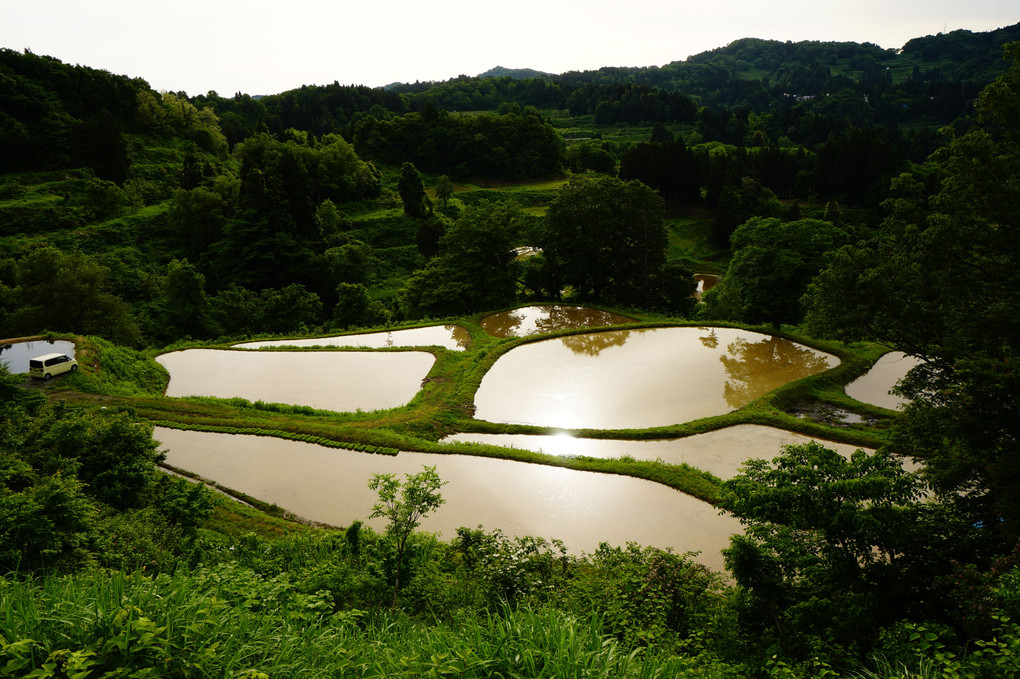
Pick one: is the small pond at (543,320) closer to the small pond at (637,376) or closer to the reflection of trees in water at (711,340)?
the small pond at (637,376)

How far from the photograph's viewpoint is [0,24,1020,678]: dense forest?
4.39 meters

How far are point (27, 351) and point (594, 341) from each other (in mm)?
23338

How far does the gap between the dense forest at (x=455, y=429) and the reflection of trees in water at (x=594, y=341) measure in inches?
149

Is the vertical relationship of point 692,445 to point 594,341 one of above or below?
below

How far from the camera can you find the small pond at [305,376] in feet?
63.4

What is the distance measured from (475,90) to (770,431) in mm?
158808

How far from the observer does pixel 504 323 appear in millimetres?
27719

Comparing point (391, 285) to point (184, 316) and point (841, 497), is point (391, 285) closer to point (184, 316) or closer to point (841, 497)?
point (184, 316)

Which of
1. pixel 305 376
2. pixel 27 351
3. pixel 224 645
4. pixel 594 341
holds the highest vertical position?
pixel 224 645

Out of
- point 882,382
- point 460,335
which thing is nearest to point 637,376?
point 882,382

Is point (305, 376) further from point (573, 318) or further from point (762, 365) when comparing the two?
point (762, 365)

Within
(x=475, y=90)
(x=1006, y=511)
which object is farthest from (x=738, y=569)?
(x=475, y=90)

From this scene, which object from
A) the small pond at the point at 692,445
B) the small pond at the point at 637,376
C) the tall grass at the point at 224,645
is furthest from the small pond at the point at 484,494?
the tall grass at the point at 224,645

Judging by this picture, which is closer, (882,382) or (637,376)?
(882,382)
